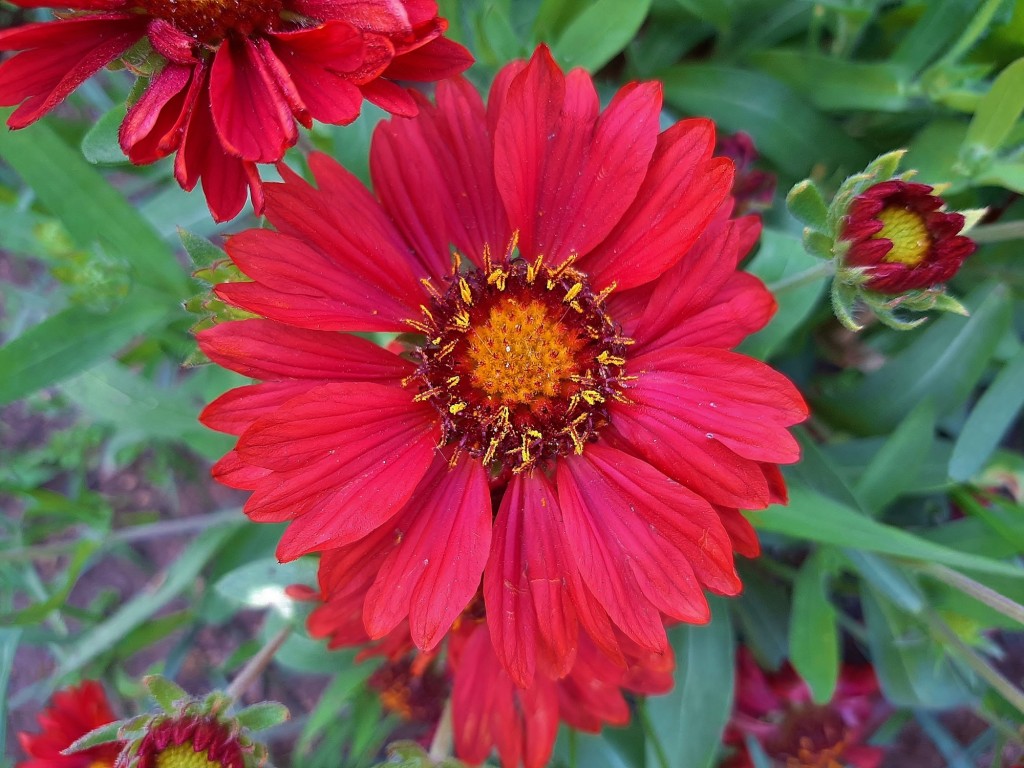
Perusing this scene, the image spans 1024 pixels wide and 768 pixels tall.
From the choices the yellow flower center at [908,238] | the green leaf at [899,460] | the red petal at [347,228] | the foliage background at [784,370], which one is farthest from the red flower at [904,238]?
the red petal at [347,228]

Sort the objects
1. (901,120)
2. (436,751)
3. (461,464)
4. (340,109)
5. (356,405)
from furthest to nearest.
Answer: (901,120) → (436,751) → (461,464) → (356,405) → (340,109)

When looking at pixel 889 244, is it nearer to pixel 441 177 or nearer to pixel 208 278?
pixel 441 177

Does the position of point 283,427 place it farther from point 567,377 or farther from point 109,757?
point 109,757

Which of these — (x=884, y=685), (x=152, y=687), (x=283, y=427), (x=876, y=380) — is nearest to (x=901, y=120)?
(x=876, y=380)

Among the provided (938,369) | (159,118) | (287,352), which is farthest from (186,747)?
(938,369)

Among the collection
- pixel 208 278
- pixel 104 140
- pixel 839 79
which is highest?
pixel 839 79

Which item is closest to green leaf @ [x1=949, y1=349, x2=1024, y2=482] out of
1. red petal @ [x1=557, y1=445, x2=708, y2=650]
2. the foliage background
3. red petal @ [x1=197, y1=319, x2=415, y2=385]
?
the foliage background
